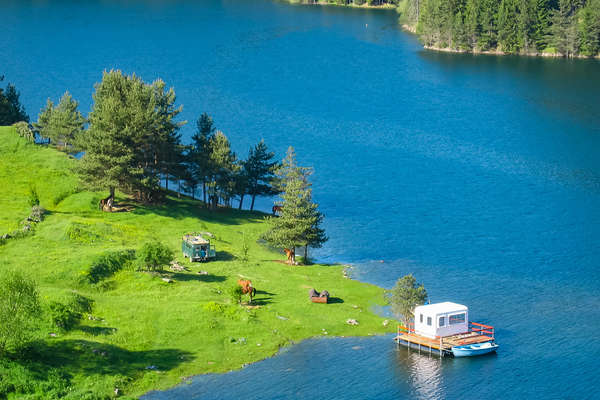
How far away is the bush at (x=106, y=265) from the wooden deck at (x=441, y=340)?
95.8 feet

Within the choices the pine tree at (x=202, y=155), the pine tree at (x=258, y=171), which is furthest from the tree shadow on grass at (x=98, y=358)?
the pine tree at (x=258, y=171)

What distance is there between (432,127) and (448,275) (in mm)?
87938

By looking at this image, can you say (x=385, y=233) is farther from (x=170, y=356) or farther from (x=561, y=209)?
(x=170, y=356)

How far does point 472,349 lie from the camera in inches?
2881

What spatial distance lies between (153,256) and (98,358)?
18.1 meters

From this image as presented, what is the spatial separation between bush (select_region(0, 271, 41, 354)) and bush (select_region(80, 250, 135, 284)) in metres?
15.2

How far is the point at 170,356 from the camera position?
222 feet

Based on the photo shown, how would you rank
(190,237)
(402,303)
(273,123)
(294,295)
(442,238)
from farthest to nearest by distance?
(273,123)
(442,238)
(190,237)
(294,295)
(402,303)

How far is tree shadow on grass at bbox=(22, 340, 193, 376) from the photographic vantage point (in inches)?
2443

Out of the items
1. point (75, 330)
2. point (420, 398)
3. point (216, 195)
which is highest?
point (216, 195)

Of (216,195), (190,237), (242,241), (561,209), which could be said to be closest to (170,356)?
(190,237)

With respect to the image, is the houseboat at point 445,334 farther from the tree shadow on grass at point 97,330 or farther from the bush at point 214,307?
the tree shadow on grass at point 97,330

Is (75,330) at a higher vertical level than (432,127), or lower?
lower

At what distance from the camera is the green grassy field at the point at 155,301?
211 feet
